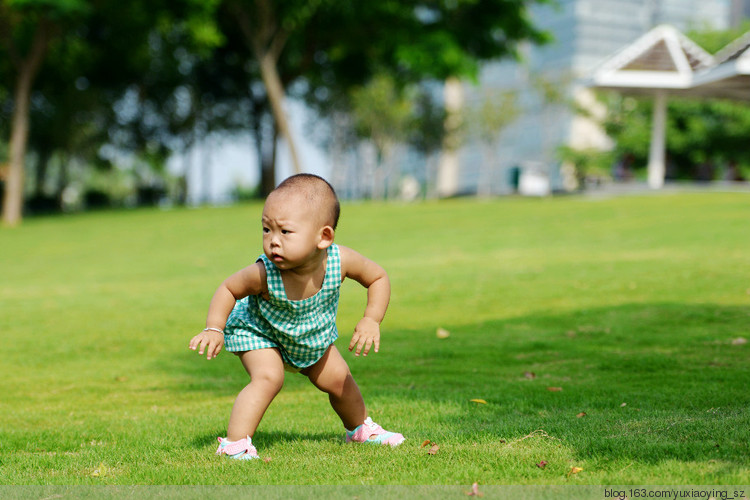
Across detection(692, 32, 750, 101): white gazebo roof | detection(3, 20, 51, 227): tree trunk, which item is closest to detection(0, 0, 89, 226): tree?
detection(3, 20, 51, 227): tree trunk

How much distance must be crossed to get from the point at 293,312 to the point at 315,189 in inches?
25.0

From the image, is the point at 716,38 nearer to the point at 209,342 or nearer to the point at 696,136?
the point at 696,136

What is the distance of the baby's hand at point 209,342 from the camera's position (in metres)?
4.23

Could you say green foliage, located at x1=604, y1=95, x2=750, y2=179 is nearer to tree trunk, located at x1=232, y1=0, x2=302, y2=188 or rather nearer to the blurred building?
tree trunk, located at x1=232, y1=0, x2=302, y2=188

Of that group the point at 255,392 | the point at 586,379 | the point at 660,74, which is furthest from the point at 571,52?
the point at 255,392

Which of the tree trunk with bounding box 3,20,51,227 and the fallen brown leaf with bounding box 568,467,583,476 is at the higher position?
the tree trunk with bounding box 3,20,51,227

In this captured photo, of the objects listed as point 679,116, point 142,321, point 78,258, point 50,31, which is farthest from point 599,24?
point 142,321

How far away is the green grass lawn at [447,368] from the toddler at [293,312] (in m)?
0.27

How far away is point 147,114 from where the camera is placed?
170 ft

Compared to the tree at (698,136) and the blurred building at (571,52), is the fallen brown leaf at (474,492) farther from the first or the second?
the blurred building at (571,52)

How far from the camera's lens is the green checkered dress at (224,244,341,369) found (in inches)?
175

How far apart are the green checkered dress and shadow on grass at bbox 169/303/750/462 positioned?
2.24 ft

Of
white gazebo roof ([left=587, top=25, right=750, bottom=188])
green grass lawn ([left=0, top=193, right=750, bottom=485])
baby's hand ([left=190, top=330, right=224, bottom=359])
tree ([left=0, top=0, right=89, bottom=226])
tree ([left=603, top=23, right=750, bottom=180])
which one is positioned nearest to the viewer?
green grass lawn ([left=0, top=193, right=750, bottom=485])

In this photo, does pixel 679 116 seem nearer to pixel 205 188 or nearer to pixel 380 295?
pixel 205 188
